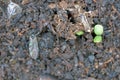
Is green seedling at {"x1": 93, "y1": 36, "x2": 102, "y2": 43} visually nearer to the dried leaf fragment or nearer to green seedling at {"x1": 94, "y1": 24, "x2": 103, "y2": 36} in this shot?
green seedling at {"x1": 94, "y1": 24, "x2": 103, "y2": 36}

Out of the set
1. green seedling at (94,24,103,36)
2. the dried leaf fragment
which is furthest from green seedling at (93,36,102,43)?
the dried leaf fragment

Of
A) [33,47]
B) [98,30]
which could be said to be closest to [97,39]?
[98,30]

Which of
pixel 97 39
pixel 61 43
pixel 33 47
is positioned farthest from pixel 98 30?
pixel 33 47

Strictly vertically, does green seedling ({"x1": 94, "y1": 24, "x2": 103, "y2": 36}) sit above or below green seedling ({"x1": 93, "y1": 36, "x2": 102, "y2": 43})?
above

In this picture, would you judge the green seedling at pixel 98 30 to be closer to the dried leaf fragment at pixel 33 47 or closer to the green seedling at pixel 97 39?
the green seedling at pixel 97 39

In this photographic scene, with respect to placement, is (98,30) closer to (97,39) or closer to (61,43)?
(97,39)

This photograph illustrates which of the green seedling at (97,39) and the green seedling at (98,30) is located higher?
the green seedling at (98,30)

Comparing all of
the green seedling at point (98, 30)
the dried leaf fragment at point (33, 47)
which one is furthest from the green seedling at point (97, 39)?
the dried leaf fragment at point (33, 47)

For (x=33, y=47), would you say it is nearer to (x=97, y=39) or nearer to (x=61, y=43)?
(x=61, y=43)
